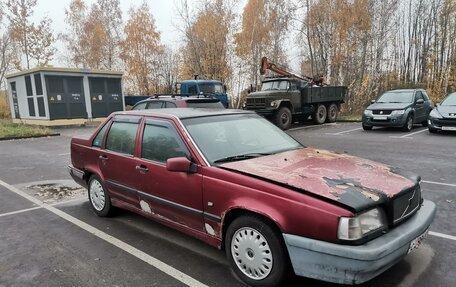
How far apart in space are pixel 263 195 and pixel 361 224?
769mm

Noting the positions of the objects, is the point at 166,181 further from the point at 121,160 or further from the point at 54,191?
the point at 54,191

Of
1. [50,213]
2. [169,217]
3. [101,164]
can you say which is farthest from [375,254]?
[50,213]

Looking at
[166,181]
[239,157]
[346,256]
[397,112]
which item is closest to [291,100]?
[397,112]

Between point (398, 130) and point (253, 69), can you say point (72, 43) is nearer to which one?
point (253, 69)

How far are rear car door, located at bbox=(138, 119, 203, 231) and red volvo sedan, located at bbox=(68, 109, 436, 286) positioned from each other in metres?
0.01

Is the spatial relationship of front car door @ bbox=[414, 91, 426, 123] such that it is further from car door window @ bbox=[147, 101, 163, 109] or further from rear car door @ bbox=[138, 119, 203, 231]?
rear car door @ bbox=[138, 119, 203, 231]

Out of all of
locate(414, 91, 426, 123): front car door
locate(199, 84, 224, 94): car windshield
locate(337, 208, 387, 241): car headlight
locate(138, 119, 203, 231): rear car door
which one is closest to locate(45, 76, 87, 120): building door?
locate(199, 84, 224, 94): car windshield

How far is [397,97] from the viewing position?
14.2 metres

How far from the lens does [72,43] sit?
128 feet

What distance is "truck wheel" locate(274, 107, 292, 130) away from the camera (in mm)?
15224

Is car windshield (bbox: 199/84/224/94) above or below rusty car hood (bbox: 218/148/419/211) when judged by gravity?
above

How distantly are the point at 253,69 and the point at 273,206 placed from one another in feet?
89.5

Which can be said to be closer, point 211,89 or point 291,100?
point 291,100

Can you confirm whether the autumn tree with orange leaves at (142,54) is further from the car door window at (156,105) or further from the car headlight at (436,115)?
the car headlight at (436,115)
